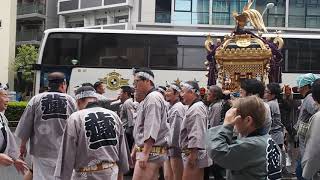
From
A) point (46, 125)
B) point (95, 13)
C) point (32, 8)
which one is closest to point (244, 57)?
point (46, 125)

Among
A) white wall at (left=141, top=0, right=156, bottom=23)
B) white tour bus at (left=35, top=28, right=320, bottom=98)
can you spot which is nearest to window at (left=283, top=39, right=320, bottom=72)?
white tour bus at (left=35, top=28, right=320, bottom=98)

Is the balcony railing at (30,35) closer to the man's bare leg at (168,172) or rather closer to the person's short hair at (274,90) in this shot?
the man's bare leg at (168,172)

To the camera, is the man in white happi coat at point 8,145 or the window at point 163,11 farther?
the window at point 163,11

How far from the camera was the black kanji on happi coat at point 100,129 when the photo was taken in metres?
4.48

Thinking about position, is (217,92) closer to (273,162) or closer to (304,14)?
(273,162)

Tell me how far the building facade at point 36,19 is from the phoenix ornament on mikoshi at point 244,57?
3440cm

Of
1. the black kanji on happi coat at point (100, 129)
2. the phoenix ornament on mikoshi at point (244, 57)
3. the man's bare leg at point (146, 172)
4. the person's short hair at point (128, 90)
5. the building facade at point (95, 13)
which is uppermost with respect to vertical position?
the building facade at point (95, 13)

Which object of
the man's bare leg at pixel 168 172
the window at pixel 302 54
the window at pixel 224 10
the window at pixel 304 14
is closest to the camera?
the man's bare leg at pixel 168 172

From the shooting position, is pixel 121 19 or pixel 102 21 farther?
pixel 102 21

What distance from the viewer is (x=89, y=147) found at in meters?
4.48

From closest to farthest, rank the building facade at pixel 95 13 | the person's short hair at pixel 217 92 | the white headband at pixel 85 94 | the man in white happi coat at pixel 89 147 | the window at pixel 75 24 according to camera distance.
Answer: the man in white happi coat at pixel 89 147 < the white headband at pixel 85 94 < the person's short hair at pixel 217 92 < the building facade at pixel 95 13 < the window at pixel 75 24

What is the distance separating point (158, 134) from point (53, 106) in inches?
53.0

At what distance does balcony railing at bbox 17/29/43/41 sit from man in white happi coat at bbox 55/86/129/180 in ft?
129

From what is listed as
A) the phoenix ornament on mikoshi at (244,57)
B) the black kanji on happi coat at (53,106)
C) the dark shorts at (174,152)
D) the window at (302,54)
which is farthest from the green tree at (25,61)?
the black kanji on happi coat at (53,106)
